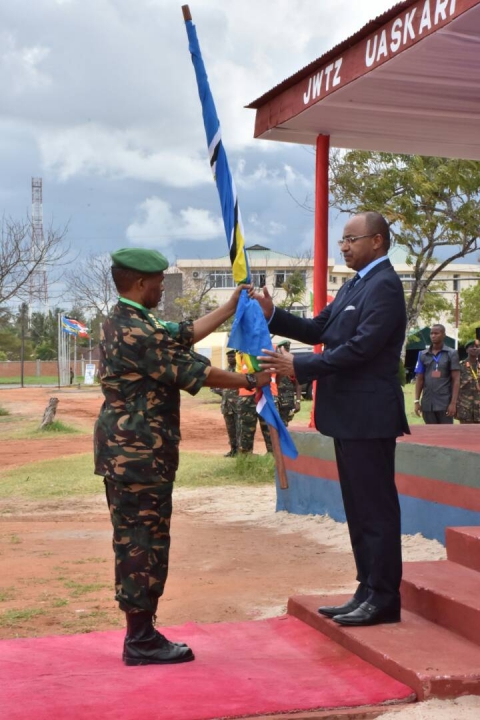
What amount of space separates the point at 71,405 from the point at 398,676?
2803 centimetres

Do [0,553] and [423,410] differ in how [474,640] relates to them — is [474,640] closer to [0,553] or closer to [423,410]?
[0,553]

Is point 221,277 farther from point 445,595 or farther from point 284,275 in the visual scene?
point 445,595

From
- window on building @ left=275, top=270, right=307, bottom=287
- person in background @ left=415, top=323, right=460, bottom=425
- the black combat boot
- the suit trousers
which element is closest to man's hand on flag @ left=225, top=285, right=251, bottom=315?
the suit trousers

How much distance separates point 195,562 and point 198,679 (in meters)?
3.55

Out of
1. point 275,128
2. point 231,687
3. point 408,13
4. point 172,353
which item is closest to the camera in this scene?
point 231,687

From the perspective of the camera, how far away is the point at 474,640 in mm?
4336

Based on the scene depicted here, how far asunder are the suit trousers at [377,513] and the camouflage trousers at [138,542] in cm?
90

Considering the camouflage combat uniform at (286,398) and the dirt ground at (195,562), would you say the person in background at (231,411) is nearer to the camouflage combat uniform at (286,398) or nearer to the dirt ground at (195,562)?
the camouflage combat uniform at (286,398)

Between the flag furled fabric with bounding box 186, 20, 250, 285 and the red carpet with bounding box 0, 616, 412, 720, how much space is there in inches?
80.4

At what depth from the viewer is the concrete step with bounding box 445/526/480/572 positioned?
5.21 meters

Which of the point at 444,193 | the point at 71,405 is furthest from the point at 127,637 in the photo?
the point at 71,405

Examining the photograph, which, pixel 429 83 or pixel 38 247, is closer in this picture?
pixel 429 83

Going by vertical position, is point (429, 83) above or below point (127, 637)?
above

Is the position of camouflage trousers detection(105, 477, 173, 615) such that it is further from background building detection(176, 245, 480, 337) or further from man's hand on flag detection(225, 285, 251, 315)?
background building detection(176, 245, 480, 337)
